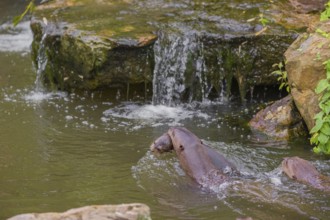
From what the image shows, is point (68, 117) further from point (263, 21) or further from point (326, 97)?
point (326, 97)

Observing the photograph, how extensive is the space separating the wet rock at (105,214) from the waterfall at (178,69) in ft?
16.4

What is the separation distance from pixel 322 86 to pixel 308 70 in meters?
0.46

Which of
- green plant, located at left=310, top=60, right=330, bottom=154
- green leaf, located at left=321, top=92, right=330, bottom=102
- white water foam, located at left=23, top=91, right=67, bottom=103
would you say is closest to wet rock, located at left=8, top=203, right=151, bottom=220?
green plant, located at left=310, top=60, right=330, bottom=154

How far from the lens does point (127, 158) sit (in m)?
6.62

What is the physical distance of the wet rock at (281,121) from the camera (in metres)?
7.29

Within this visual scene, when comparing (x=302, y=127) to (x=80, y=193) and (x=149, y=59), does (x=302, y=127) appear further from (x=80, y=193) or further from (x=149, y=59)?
(x=80, y=193)

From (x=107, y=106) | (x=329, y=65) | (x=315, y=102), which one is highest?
(x=329, y=65)

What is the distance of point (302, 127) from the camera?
7324mm

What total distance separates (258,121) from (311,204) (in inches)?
96.6

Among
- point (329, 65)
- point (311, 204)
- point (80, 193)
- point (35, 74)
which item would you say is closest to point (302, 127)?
point (329, 65)

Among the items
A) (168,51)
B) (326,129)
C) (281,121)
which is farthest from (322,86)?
(168,51)

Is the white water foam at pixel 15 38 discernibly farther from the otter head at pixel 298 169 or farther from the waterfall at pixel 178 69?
the otter head at pixel 298 169

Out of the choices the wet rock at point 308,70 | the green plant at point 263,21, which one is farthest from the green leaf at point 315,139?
the green plant at point 263,21

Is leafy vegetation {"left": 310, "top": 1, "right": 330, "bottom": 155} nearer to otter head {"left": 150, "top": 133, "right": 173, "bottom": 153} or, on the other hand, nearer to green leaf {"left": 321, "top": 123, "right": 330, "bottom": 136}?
green leaf {"left": 321, "top": 123, "right": 330, "bottom": 136}
